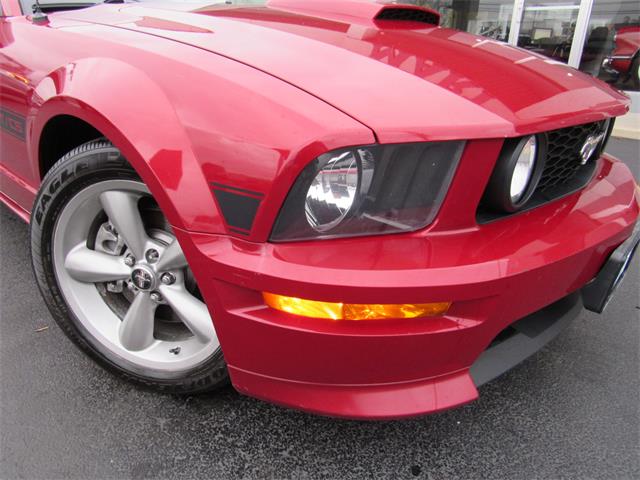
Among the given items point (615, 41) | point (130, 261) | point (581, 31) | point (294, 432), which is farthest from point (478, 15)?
point (294, 432)

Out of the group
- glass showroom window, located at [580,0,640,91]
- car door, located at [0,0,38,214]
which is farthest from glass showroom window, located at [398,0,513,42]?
car door, located at [0,0,38,214]

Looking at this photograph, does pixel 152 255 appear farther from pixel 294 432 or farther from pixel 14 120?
pixel 14 120

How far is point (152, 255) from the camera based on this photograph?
5.12 ft

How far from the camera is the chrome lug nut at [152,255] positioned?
1.55 m

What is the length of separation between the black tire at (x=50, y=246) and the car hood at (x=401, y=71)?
452 mm

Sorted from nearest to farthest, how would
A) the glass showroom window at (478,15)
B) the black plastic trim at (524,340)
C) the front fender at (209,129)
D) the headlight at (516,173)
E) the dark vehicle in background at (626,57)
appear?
1. the front fender at (209,129)
2. the headlight at (516,173)
3. the black plastic trim at (524,340)
4. the dark vehicle in background at (626,57)
5. the glass showroom window at (478,15)

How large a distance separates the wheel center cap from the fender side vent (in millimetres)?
1332

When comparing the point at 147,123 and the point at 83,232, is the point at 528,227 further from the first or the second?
the point at 83,232

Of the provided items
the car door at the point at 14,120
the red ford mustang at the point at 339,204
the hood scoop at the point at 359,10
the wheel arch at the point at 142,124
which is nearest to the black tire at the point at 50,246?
the red ford mustang at the point at 339,204

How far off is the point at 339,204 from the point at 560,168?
0.82 metres

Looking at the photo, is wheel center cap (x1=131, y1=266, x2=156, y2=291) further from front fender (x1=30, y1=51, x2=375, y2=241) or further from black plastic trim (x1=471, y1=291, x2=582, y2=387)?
black plastic trim (x1=471, y1=291, x2=582, y2=387)

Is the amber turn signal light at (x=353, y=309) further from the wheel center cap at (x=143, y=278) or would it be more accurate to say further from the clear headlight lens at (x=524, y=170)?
the wheel center cap at (x=143, y=278)

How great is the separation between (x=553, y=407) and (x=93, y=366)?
68.9 inches

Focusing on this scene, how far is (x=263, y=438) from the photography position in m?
1.57
